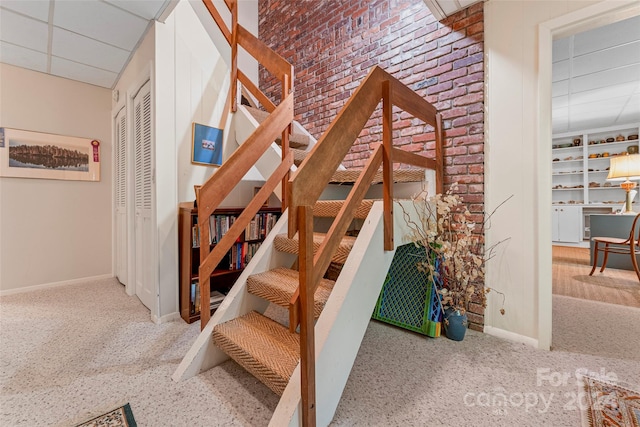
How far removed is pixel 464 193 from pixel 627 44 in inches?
109

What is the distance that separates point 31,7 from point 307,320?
126 inches

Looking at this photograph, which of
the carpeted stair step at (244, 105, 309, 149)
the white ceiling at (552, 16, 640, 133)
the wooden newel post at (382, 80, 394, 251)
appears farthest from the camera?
the white ceiling at (552, 16, 640, 133)

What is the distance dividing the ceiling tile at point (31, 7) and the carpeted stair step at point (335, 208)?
8.69ft

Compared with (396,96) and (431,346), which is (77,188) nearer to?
(396,96)

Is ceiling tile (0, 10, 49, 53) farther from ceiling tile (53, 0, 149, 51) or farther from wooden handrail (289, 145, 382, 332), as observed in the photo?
wooden handrail (289, 145, 382, 332)

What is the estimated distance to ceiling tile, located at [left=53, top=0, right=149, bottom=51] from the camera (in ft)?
6.87

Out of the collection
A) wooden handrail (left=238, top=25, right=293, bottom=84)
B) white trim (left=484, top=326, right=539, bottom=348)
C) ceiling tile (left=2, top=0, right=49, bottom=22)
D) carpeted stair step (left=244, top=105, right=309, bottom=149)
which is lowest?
white trim (left=484, top=326, right=539, bottom=348)

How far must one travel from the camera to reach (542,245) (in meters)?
1.86

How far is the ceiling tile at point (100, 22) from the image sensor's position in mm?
2094

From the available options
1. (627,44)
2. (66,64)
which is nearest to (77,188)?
(66,64)

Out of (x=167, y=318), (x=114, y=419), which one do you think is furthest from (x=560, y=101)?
(x=114, y=419)

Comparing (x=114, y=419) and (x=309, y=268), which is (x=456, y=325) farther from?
→ (x=114, y=419)

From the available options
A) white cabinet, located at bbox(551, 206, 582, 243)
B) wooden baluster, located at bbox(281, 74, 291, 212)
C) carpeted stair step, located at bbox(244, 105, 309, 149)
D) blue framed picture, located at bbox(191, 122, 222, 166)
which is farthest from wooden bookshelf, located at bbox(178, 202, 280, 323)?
white cabinet, located at bbox(551, 206, 582, 243)

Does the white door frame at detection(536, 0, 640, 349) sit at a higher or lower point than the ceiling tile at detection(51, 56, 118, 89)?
lower
